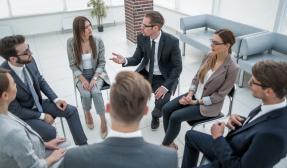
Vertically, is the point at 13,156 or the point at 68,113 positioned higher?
the point at 13,156

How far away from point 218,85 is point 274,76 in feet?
2.65

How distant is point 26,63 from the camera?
239 cm

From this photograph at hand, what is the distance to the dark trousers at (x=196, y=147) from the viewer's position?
202cm

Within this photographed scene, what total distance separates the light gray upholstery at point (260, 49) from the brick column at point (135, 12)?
8.12 ft

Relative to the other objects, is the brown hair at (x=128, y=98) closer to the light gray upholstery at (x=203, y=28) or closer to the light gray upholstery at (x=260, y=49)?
the light gray upholstery at (x=260, y=49)

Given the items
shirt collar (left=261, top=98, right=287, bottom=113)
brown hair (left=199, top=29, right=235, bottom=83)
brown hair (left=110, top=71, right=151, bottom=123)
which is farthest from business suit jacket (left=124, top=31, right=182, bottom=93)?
brown hair (left=110, top=71, right=151, bottom=123)

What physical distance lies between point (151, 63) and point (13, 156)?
184 cm

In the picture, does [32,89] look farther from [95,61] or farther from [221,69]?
[221,69]

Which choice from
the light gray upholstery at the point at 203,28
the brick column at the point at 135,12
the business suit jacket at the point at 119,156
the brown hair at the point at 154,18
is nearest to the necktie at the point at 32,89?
the brown hair at the point at 154,18

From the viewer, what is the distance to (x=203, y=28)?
5.51 meters

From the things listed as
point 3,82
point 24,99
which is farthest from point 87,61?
point 3,82

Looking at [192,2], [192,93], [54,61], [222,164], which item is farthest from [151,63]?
[192,2]

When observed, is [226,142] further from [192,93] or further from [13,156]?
[13,156]

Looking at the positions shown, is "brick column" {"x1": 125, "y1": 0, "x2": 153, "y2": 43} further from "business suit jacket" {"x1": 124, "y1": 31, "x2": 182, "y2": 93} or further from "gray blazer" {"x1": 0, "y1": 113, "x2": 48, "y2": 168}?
"gray blazer" {"x1": 0, "y1": 113, "x2": 48, "y2": 168}
